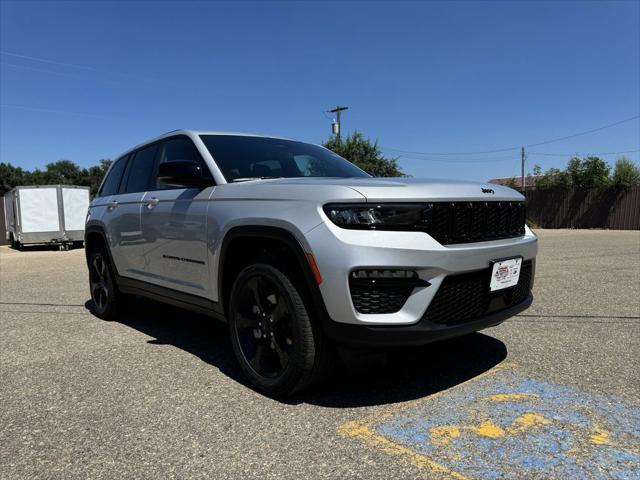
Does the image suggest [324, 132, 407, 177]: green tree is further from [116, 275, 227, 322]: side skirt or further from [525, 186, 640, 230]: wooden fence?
[116, 275, 227, 322]: side skirt

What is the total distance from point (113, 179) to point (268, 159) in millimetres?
2490

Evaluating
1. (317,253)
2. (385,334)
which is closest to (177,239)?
(317,253)

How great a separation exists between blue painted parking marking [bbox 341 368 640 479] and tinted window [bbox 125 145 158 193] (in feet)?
10.2

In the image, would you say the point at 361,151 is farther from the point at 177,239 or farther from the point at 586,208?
the point at 177,239

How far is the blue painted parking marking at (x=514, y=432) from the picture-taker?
219cm

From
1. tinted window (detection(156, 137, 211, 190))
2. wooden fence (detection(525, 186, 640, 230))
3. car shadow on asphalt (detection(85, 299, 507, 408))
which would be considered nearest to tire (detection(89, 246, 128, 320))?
car shadow on asphalt (detection(85, 299, 507, 408))

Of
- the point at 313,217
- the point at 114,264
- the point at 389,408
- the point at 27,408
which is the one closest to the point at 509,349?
the point at 389,408

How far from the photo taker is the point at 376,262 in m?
2.51

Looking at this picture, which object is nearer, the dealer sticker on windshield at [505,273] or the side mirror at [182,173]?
the dealer sticker on windshield at [505,273]

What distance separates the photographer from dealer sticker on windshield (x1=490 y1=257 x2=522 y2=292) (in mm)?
2898

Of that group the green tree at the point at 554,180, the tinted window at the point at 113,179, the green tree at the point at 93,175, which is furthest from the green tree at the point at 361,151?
the green tree at the point at 93,175

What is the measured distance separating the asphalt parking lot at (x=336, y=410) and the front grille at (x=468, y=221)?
33.8 inches

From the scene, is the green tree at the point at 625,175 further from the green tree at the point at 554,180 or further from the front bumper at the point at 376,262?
the front bumper at the point at 376,262

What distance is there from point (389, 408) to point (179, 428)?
3.91 ft
